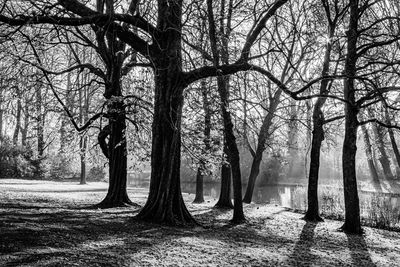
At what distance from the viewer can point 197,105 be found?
478 inches

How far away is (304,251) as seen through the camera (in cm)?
833

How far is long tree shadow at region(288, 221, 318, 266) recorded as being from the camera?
718 centimetres

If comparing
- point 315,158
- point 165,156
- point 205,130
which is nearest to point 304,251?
point 165,156

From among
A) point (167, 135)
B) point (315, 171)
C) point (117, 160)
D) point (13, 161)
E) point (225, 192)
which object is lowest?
point (225, 192)

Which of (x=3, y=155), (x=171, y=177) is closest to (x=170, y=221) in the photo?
(x=171, y=177)

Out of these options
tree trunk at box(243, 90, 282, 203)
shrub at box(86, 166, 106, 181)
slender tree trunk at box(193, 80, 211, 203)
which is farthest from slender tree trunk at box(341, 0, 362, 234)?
shrub at box(86, 166, 106, 181)

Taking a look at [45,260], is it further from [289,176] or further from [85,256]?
[289,176]

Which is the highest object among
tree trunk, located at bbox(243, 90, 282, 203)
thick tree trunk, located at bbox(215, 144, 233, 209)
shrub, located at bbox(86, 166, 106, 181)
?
tree trunk, located at bbox(243, 90, 282, 203)

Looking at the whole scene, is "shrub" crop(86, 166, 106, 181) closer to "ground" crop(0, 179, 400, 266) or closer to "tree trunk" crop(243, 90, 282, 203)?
"tree trunk" crop(243, 90, 282, 203)

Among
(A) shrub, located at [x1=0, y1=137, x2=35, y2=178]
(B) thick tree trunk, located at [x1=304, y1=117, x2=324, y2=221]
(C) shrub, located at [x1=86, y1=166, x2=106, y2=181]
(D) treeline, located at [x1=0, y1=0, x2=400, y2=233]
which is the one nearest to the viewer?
(D) treeline, located at [x1=0, y1=0, x2=400, y2=233]

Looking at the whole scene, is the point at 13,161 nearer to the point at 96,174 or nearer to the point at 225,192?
the point at 96,174

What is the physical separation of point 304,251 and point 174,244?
3010 millimetres

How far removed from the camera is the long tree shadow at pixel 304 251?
718 cm

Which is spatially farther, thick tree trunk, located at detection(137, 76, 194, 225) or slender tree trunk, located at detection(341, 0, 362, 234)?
slender tree trunk, located at detection(341, 0, 362, 234)
